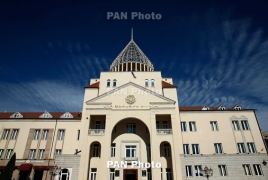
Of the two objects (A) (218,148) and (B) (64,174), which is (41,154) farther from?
(A) (218,148)

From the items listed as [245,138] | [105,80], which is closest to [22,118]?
[105,80]

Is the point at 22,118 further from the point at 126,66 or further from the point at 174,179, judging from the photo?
the point at 174,179

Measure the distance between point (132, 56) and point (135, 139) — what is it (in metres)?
20.8

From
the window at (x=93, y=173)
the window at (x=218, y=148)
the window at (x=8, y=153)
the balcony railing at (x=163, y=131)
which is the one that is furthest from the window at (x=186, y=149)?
the window at (x=8, y=153)

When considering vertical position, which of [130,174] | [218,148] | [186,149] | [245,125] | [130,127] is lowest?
[130,174]

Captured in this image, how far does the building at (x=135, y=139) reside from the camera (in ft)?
96.4

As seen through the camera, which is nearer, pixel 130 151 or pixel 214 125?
pixel 130 151

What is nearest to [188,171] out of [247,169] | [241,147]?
[247,169]

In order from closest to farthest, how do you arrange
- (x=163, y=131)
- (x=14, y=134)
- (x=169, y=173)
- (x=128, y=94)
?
(x=169, y=173) < (x=163, y=131) < (x=128, y=94) < (x=14, y=134)

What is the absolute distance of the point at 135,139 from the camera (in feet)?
107

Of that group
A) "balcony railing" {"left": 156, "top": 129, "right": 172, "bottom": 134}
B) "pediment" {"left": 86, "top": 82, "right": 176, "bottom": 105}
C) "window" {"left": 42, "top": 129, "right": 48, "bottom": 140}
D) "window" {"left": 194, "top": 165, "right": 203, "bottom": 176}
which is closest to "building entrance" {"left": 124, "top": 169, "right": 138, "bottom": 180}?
"balcony railing" {"left": 156, "top": 129, "right": 172, "bottom": 134}

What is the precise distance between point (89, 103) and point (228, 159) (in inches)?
1053

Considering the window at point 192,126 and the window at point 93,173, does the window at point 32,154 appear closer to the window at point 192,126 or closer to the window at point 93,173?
the window at point 93,173

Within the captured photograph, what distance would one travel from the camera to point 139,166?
30.1 meters
